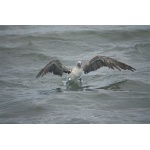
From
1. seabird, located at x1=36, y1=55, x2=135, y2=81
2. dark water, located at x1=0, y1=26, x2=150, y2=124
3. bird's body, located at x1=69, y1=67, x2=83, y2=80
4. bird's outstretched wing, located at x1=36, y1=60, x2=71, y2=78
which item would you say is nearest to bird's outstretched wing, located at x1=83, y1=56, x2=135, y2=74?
seabird, located at x1=36, y1=55, x2=135, y2=81

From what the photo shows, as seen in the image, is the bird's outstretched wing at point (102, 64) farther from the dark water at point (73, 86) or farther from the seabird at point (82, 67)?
the dark water at point (73, 86)

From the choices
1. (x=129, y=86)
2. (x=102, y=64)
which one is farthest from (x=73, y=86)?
(x=129, y=86)

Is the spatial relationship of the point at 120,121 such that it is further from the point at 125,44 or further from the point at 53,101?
the point at 125,44

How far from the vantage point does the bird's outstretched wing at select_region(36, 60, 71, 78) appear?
929cm

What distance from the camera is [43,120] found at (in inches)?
295

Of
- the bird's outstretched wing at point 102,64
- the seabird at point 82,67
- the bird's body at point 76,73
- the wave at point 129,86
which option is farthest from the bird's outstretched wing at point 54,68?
the wave at point 129,86

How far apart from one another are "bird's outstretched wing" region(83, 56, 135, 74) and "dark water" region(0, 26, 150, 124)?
220mm

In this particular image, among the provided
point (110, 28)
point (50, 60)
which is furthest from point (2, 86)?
point (110, 28)

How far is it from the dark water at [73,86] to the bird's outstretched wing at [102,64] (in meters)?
0.22

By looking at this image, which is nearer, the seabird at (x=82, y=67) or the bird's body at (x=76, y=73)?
the seabird at (x=82, y=67)

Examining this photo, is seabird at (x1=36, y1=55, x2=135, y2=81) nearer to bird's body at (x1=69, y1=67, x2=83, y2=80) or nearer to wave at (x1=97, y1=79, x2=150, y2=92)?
bird's body at (x1=69, y1=67, x2=83, y2=80)

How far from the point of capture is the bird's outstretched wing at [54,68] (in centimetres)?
929

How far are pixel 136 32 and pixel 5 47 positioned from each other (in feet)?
→ 7.39
